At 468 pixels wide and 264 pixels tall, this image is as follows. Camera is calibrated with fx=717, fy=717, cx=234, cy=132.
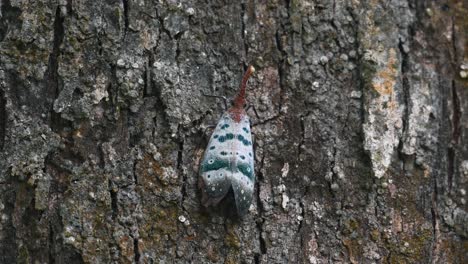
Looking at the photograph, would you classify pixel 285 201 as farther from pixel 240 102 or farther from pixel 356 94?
pixel 356 94

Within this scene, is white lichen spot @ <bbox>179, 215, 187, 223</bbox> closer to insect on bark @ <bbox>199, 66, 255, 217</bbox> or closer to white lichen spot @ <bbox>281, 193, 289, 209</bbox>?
insect on bark @ <bbox>199, 66, 255, 217</bbox>

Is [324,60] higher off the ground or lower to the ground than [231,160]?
higher

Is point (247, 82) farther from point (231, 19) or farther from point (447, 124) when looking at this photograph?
point (447, 124)

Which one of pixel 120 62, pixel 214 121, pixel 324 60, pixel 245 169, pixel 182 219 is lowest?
pixel 182 219

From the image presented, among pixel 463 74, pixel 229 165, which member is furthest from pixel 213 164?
pixel 463 74

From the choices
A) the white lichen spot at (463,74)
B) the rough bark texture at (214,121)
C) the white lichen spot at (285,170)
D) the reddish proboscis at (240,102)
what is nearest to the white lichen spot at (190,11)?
the rough bark texture at (214,121)

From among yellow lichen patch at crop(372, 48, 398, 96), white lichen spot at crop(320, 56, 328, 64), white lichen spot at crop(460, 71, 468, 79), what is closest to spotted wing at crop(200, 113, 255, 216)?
white lichen spot at crop(320, 56, 328, 64)
